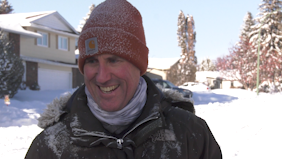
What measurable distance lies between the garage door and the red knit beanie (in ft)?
72.8

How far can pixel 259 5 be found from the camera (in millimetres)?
35688

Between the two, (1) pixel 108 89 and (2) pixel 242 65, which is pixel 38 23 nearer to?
(2) pixel 242 65

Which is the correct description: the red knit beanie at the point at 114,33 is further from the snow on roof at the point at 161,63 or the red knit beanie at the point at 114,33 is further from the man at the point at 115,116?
the snow on roof at the point at 161,63

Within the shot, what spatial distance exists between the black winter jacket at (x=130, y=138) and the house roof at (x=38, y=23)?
63.1 ft

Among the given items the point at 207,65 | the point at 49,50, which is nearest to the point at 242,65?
the point at 49,50

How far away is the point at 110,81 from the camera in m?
1.79

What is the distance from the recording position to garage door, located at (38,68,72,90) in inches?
906

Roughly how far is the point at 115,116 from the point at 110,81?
0.23 metres

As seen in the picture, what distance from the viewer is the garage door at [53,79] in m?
23.0

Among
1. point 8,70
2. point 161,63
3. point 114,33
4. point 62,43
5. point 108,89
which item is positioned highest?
point 62,43

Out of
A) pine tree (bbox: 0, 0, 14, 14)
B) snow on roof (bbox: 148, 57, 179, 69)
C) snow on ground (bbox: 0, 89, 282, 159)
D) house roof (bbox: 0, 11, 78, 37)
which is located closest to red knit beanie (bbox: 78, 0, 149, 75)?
snow on ground (bbox: 0, 89, 282, 159)

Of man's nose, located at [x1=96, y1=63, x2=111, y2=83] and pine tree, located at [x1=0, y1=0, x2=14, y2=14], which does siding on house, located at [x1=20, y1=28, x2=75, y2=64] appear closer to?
man's nose, located at [x1=96, y1=63, x2=111, y2=83]

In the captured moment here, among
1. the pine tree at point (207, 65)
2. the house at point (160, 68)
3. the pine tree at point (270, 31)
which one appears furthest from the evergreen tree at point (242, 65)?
the pine tree at point (207, 65)

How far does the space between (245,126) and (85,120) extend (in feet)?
19.1
